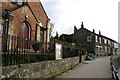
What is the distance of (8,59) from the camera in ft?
27.4

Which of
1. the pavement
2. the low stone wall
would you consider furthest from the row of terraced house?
the pavement

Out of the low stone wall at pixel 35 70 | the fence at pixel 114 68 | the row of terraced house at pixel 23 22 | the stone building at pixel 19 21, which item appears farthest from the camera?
the stone building at pixel 19 21

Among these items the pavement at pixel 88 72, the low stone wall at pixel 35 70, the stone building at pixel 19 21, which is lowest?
the pavement at pixel 88 72

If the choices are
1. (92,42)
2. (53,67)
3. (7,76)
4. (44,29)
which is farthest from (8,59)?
(92,42)

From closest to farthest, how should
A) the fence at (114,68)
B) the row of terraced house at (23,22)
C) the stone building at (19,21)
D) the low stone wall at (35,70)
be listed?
the low stone wall at (35,70) < the fence at (114,68) < the row of terraced house at (23,22) < the stone building at (19,21)

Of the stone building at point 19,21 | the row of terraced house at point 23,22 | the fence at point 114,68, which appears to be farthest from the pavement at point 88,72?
the stone building at point 19,21

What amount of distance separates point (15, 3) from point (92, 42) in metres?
36.4

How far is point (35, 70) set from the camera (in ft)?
33.7

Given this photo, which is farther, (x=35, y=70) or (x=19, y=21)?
(x=19, y=21)

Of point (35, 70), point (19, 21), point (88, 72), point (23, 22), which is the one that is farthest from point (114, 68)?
point (23, 22)

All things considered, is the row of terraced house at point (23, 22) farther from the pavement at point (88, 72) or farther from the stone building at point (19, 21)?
the pavement at point (88, 72)

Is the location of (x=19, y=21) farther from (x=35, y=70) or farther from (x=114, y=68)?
(x=114, y=68)

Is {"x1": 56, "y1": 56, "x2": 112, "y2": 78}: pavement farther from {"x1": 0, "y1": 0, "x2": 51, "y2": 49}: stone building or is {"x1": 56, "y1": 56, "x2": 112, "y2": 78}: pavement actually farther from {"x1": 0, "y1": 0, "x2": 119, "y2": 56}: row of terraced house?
{"x1": 0, "y1": 0, "x2": 51, "y2": 49}: stone building

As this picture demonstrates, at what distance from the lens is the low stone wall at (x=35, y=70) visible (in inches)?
303
